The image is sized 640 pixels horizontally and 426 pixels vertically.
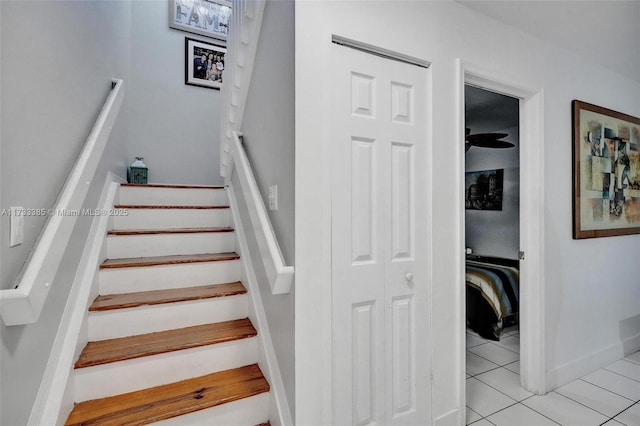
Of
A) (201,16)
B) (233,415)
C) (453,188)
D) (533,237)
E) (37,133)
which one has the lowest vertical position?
(233,415)

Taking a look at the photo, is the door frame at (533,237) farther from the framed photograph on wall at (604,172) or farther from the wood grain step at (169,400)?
the wood grain step at (169,400)

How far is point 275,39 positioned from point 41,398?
5.84ft

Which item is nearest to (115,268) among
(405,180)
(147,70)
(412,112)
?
(405,180)

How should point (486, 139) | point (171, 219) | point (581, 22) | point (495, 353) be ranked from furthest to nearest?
point (486, 139) < point (495, 353) < point (171, 219) < point (581, 22)

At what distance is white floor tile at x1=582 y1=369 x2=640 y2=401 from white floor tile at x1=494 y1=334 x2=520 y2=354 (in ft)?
1.83

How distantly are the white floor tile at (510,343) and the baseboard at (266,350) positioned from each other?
95.6 inches

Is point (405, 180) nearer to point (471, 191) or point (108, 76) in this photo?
point (108, 76)

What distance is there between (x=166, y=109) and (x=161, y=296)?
2.61 m

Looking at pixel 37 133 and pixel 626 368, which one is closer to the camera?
pixel 37 133

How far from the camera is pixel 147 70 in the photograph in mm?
3510

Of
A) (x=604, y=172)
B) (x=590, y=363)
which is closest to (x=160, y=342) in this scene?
(x=590, y=363)

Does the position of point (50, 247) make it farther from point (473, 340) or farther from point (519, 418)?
point (473, 340)

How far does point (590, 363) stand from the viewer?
2449 mm

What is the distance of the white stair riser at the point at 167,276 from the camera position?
1.84m
